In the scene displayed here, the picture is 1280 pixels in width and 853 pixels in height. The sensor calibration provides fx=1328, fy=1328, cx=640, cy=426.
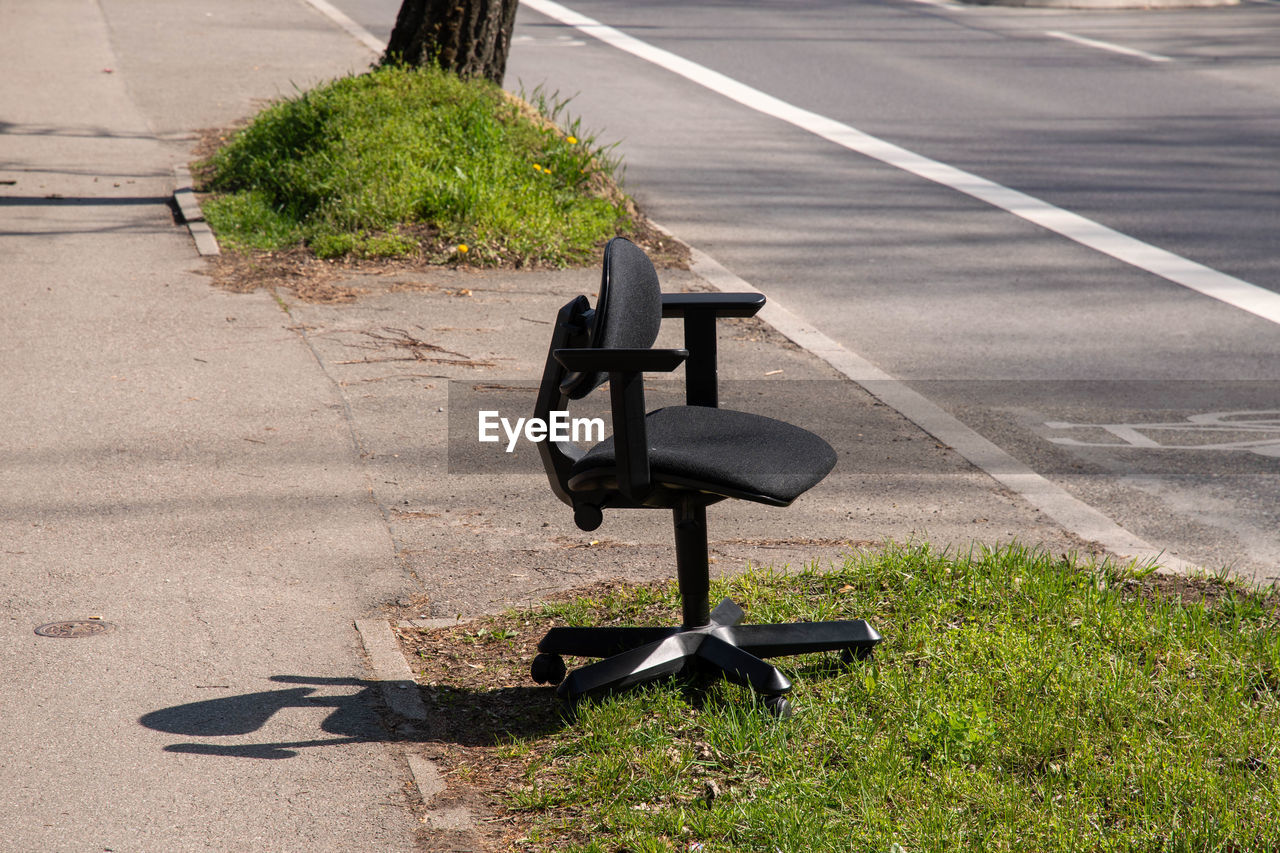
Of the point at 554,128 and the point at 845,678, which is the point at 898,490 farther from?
the point at 554,128

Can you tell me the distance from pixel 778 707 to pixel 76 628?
86.8 inches

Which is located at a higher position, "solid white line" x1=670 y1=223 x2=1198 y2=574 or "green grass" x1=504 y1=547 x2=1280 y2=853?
"green grass" x1=504 y1=547 x2=1280 y2=853

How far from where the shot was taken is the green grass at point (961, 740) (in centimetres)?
318

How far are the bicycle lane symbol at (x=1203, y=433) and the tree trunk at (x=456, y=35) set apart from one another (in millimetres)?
6498

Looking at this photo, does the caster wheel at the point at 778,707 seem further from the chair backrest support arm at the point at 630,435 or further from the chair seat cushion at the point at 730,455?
the chair backrest support arm at the point at 630,435

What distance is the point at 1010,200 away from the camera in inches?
437

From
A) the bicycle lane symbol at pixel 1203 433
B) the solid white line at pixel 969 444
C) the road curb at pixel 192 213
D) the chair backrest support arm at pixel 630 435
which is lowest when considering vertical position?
the bicycle lane symbol at pixel 1203 433

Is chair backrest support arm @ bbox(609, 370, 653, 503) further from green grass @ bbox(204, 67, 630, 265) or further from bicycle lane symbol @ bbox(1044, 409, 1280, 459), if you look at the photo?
green grass @ bbox(204, 67, 630, 265)

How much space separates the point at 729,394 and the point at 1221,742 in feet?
11.5

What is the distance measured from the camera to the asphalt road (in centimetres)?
629

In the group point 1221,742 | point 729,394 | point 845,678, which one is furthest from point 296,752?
point 729,394

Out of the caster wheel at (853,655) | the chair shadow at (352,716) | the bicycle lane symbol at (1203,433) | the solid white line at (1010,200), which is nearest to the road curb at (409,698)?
the chair shadow at (352,716)

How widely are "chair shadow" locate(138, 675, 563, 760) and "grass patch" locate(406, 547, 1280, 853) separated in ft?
0.09

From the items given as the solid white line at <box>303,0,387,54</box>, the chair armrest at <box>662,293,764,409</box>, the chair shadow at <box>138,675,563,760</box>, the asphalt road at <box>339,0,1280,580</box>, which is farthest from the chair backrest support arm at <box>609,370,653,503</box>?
the solid white line at <box>303,0,387,54</box>
